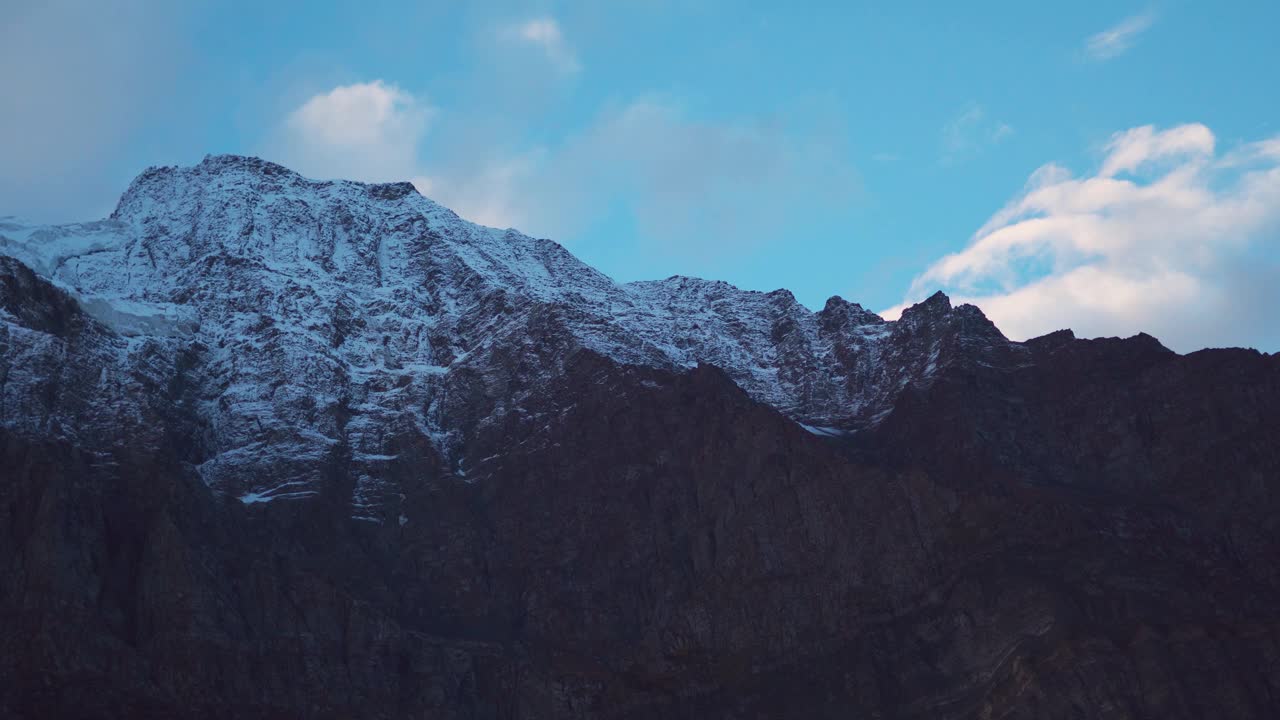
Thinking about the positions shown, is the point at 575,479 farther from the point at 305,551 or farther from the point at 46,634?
the point at 46,634

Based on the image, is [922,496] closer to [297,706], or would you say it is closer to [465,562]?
[465,562]

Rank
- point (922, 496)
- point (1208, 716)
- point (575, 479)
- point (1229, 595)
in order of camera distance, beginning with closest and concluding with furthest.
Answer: point (1208, 716), point (1229, 595), point (922, 496), point (575, 479)

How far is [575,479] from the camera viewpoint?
19000cm

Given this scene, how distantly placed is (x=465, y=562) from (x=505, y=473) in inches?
520

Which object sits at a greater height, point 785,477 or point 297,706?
point 785,477

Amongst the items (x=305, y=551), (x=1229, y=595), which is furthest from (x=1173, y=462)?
(x=305, y=551)

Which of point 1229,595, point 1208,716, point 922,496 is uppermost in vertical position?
point 922,496

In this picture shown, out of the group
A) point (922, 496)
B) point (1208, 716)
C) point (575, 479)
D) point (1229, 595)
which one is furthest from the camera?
point (575, 479)

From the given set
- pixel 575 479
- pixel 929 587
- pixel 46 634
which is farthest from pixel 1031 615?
pixel 46 634

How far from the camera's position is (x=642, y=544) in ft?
596

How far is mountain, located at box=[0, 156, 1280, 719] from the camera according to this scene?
156 meters

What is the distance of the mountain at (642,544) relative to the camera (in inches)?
6132

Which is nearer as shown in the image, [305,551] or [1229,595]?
[1229,595]

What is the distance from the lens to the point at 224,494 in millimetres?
183500
